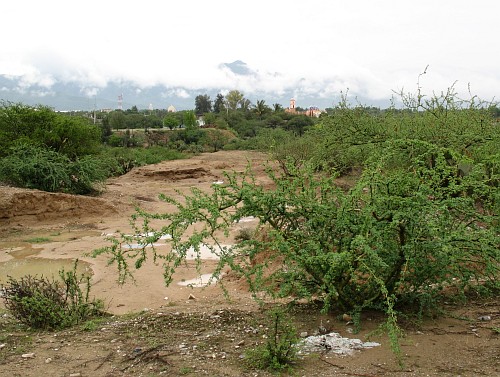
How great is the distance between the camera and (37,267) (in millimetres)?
12734

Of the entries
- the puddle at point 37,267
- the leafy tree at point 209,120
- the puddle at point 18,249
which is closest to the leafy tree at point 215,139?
the leafy tree at point 209,120

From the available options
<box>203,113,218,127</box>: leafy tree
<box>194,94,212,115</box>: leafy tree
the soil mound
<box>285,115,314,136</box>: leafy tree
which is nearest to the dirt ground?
the soil mound

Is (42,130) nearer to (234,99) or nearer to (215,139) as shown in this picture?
(215,139)

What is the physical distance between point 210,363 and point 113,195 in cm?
1871

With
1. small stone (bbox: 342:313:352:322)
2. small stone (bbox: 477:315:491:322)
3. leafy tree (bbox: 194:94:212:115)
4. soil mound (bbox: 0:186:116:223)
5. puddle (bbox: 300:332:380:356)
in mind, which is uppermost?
leafy tree (bbox: 194:94:212:115)

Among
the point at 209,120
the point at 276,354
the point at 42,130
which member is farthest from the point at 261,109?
the point at 276,354

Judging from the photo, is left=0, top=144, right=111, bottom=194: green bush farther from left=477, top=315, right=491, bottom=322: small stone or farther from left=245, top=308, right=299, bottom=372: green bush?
left=477, top=315, right=491, bottom=322: small stone

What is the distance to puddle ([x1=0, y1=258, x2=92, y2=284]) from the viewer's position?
39.9 ft

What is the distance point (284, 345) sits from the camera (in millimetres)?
4754

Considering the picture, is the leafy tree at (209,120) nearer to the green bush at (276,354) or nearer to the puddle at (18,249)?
the puddle at (18,249)

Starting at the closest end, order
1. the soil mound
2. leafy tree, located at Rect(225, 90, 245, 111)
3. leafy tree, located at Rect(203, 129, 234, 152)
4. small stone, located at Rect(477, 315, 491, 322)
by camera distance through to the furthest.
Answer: small stone, located at Rect(477, 315, 491, 322), the soil mound, leafy tree, located at Rect(203, 129, 234, 152), leafy tree, located at Rect(225, 90, 245, 111)

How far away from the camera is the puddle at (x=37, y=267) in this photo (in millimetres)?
12157

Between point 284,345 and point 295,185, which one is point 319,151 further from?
point 284,345

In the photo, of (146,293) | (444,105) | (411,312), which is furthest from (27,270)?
(444,105)
